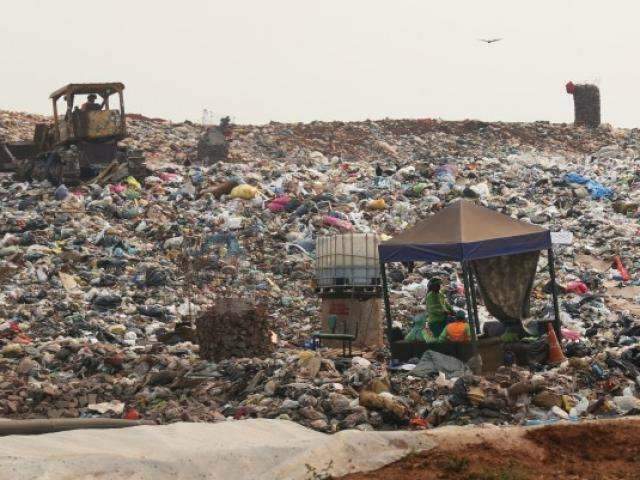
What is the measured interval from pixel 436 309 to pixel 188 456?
464 centimetres

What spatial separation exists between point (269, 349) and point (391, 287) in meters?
4.35

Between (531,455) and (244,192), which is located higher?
(244,192)

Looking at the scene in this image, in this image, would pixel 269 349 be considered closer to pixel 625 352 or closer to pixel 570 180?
pixel 625 352

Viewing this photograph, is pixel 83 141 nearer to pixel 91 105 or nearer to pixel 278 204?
pixel 91 105

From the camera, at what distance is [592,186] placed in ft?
66.9

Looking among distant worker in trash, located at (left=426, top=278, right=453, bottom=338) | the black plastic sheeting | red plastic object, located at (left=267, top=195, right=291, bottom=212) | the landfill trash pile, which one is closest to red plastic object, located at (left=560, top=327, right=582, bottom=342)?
the landfill trash pile

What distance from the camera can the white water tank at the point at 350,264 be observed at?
11.6 meters

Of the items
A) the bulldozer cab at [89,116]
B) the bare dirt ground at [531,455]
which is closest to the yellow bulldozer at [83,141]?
the bulldozer cab at [89,116]

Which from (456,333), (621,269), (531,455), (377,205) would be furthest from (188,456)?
(377,205)

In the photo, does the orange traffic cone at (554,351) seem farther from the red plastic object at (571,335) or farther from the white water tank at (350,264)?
the white water tank at (350,264)

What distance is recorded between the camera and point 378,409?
8109mm

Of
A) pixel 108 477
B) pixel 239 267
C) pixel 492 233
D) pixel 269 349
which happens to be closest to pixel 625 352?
pixel 492 233

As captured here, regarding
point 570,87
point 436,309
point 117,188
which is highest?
point 570,87

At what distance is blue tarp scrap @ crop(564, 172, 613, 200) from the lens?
20078 mm
